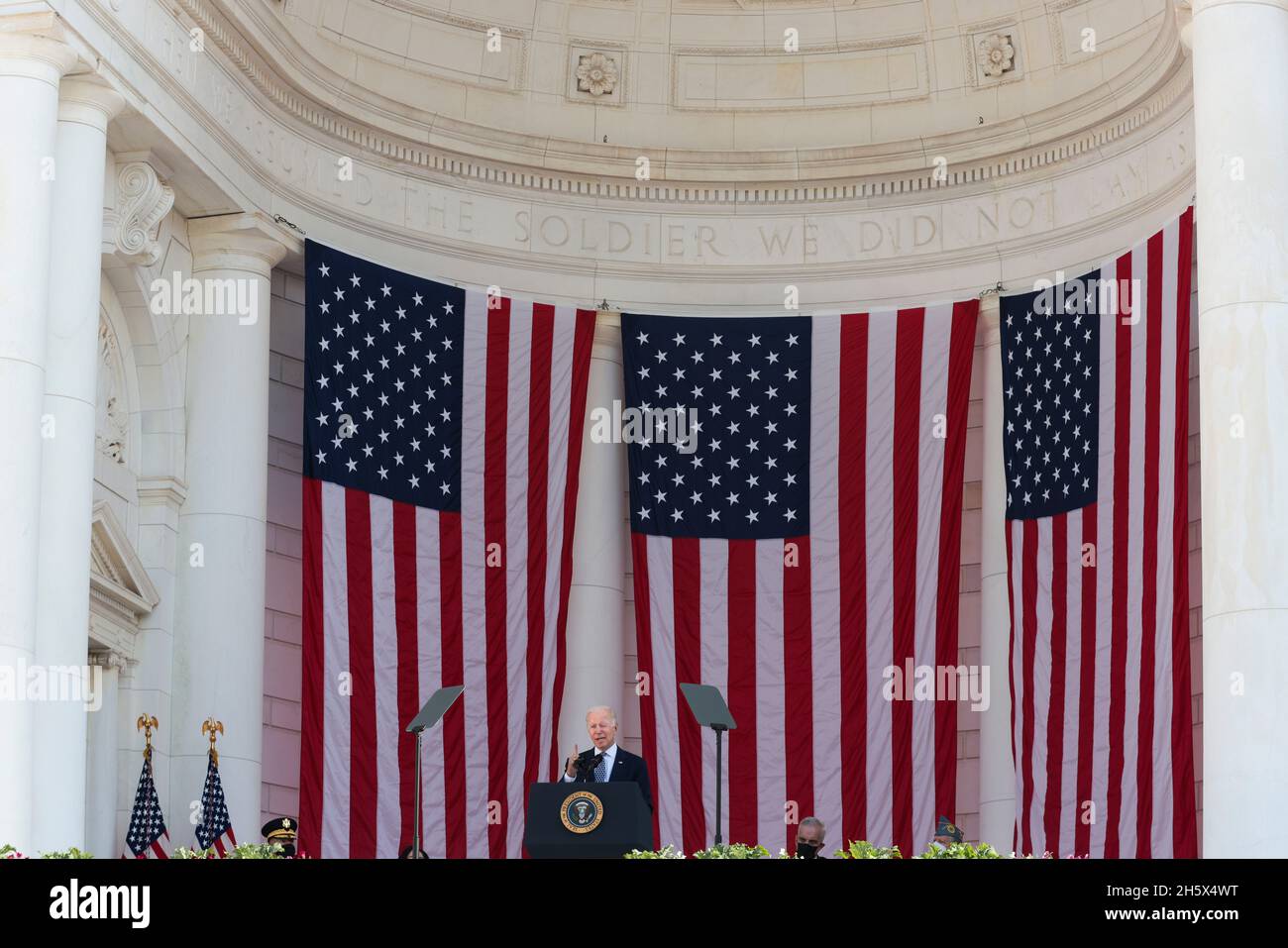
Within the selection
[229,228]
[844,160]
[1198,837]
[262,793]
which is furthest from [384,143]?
[1198,837]

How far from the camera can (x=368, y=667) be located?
81.5 ft

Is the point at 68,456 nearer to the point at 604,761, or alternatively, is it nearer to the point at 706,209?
the point at 604,761

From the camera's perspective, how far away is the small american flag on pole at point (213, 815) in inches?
872

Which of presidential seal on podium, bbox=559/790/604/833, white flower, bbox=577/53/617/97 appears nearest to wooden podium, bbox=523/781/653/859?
presidential seal on podium, bbox=559/790/604/833

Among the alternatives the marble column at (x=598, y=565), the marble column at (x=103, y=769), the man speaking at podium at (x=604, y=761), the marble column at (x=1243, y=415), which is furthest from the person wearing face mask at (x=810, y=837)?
the marble column at (x=598, y=565)

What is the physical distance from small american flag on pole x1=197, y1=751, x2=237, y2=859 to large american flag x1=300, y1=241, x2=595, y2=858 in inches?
62.7

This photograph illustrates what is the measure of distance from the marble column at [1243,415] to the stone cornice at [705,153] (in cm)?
501

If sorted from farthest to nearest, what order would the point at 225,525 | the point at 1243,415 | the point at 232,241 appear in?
the point at 232,241 < the point at 225,525 < the point at 1243,415

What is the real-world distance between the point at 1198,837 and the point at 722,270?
969 cm

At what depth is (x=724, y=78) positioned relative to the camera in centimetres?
2861

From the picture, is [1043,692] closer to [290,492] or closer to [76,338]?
[290,492]

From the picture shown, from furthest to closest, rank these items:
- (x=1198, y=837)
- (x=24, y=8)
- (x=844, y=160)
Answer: (x=844, y=160)
(x=1198, y=837)
(x=24, y=8)

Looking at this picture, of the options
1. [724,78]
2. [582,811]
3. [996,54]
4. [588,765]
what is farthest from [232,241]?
[582,811]

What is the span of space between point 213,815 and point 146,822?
2.72 feet
